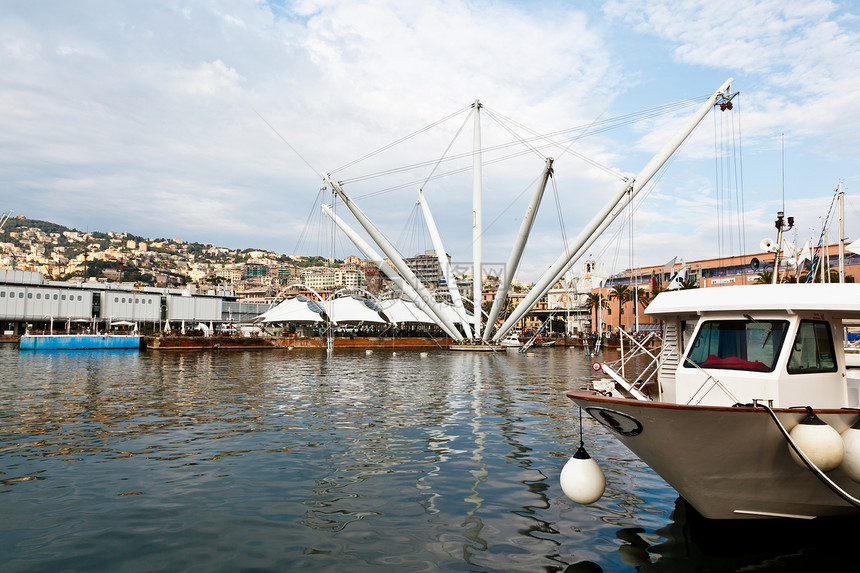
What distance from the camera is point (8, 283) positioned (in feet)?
277

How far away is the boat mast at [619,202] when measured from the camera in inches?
1636

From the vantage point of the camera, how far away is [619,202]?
159ft

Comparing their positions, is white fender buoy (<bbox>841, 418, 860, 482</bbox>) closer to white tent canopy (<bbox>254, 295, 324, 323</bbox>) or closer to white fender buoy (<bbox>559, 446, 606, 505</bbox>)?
white fender buoy (<bbox>559, 446, 606, 505</bbox>)

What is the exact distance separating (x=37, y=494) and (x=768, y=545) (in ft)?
36.4

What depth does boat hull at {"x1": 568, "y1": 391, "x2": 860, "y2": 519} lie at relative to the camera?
6.57 meters

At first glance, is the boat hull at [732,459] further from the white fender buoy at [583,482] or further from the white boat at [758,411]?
the white fender buoy at [583,482]

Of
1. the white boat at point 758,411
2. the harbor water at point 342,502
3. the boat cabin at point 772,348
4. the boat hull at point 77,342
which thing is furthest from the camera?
the boat hull at point 77,342

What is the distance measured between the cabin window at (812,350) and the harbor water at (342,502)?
7.65 feet

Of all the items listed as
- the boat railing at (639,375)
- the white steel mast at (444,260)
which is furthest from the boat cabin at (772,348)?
the white steel mast at (444,260)

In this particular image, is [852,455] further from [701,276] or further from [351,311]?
[351,311]

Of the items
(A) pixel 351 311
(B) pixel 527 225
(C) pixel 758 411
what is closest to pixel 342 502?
(C) pixel 758 411

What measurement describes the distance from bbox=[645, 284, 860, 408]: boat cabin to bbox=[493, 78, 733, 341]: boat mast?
36322 millimetres

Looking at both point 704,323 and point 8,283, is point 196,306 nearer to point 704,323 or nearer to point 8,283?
point 8,283

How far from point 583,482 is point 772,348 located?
3220mm
